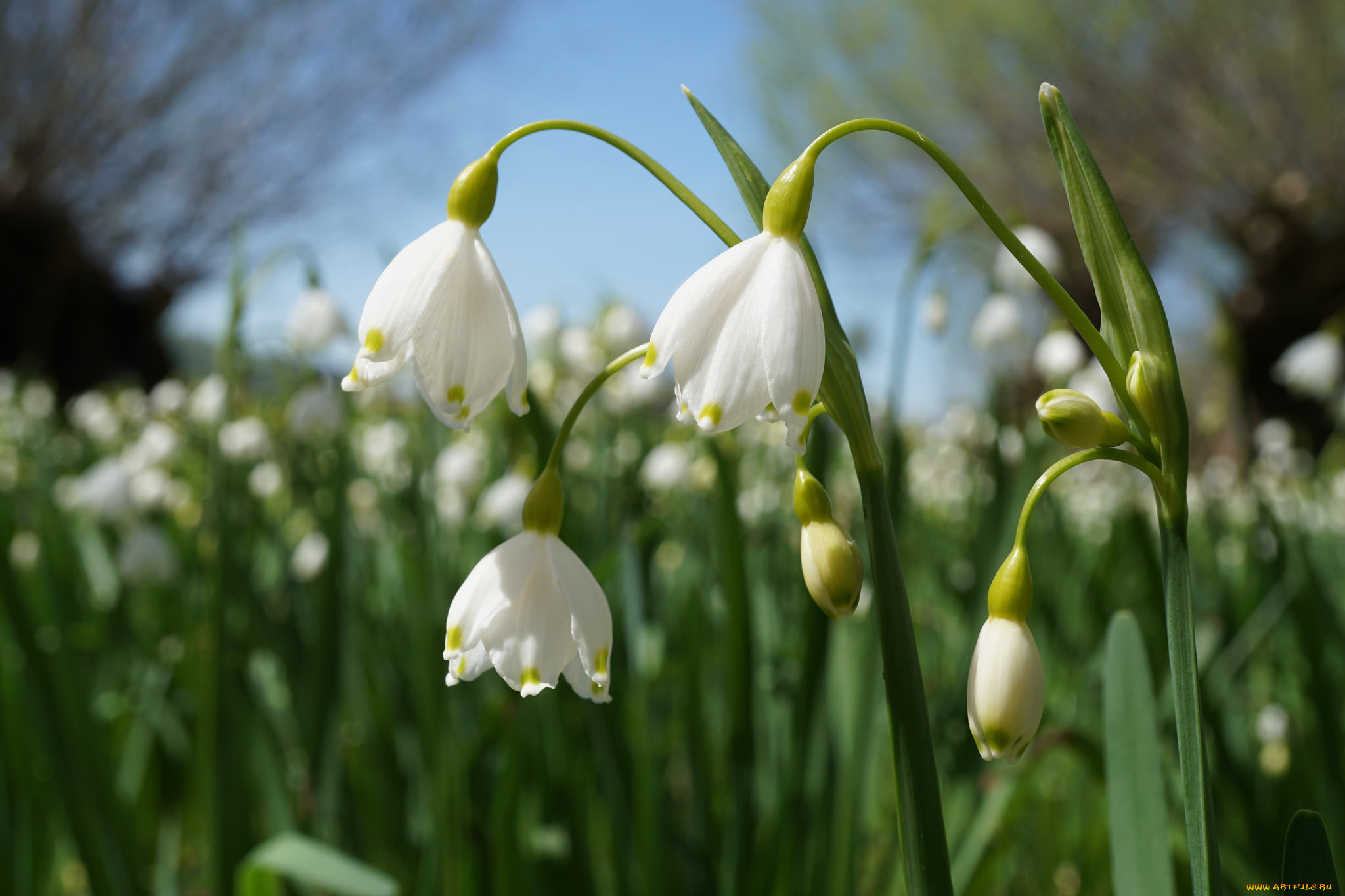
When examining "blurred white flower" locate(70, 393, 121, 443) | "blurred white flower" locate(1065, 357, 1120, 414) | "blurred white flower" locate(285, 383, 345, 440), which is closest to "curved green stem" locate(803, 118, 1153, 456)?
"blurred white flower" locate(1065, 357, 1120, 414)

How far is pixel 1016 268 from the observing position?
2.15 m

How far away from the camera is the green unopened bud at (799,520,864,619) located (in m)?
0.54

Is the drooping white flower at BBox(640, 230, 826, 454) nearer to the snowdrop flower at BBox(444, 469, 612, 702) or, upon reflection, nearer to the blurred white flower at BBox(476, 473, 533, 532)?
the snowdrop flower at BBox(444, 469, 612, 702)

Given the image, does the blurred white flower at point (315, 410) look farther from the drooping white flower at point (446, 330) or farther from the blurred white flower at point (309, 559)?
the drooping white flower at point (446, 330)

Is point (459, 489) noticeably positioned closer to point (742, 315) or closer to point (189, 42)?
point (742, 315)

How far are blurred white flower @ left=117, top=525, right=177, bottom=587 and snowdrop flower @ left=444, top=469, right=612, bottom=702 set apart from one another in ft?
6.20

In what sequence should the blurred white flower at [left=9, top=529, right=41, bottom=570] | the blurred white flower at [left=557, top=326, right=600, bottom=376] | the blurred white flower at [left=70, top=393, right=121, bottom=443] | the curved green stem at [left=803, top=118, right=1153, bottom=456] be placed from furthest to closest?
1. the blurred white flower at [left=70, top=393, right=121, bottom=443]
2. the blurred white flower at [left=557, top=326, right=600, bottom=376]
3. the blurred white flower at [left=9, top=529, right=41, bottom=570]
4. the curved green stem at [left=803, top=118, right=1153, bottom=456]

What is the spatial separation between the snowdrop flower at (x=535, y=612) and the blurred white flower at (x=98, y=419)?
13.7 feet

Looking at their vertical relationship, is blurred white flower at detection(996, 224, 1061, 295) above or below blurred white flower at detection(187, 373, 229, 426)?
below

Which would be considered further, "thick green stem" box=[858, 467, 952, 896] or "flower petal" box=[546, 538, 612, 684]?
"flower petal" box=[546, 538, 612, 684]

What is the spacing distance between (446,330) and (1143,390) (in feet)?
1.28

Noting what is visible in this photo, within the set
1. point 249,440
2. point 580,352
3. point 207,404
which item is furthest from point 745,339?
point 207,404

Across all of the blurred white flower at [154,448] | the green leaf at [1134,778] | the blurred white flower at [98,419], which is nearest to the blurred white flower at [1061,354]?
the green leaf at [1134,778]

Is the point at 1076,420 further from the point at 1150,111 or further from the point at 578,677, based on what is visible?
the point at 1150,111
